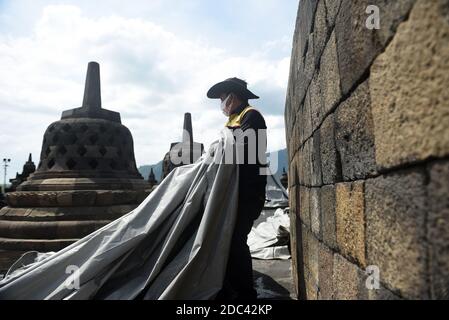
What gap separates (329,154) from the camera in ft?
5.23

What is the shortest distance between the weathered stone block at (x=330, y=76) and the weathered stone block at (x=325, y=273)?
0.78m

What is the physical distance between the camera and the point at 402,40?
81cm

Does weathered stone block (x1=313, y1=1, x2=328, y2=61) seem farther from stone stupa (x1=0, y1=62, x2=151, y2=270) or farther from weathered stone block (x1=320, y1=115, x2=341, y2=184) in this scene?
stone stupa (x1=0, y1=62, x2=151, y2=270)

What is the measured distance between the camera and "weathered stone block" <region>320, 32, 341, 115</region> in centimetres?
142

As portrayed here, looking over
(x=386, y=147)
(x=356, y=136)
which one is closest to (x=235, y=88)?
(x=356, y=136)

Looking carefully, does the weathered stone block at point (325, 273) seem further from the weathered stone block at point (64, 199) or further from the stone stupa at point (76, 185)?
the weathered stone block at point (64, 199)

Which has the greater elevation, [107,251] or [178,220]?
[178,220]

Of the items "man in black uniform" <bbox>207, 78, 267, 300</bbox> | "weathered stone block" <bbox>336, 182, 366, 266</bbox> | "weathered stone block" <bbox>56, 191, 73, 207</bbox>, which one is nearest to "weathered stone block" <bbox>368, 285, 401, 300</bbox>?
"weathered stone block" <bbox>336, 182, 366, 266</bbox>

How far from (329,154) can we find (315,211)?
0.59 m

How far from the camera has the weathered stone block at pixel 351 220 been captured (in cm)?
115

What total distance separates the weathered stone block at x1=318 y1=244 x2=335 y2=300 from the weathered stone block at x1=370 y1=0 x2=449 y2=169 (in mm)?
875

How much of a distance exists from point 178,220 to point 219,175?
0.48m
